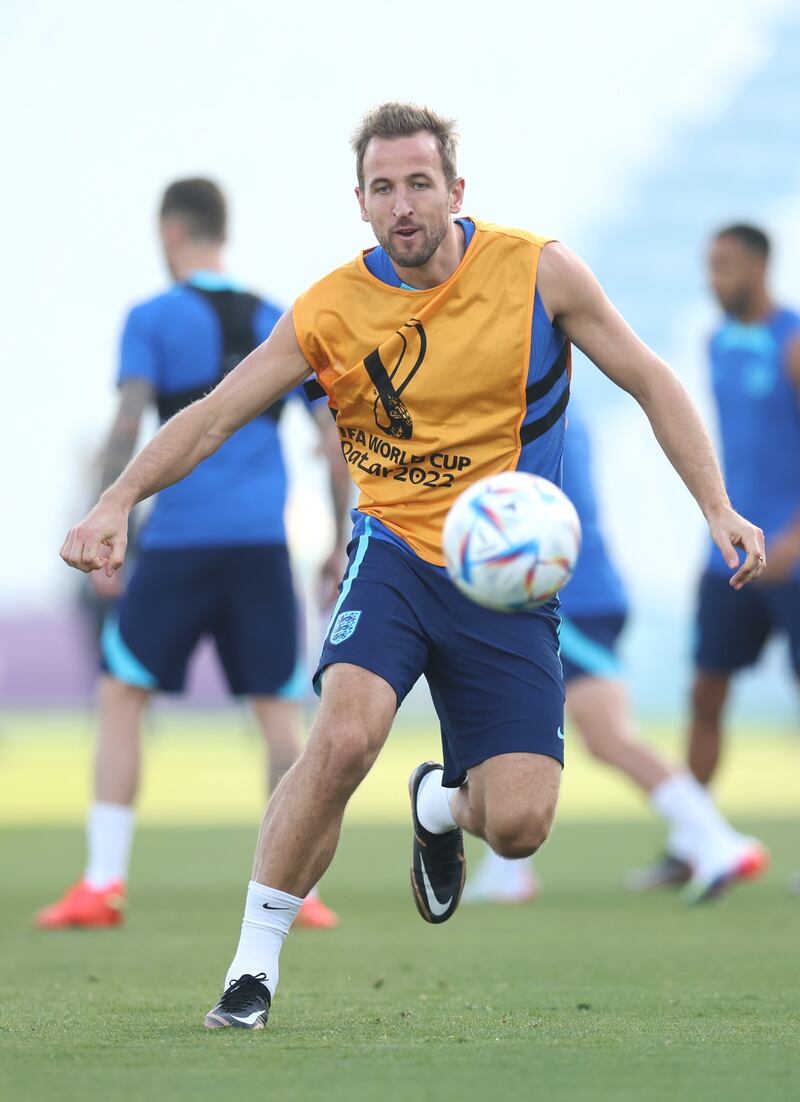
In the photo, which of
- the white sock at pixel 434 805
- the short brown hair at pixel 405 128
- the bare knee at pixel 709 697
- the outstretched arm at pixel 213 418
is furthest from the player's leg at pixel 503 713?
the bare knee at pixel 709 697

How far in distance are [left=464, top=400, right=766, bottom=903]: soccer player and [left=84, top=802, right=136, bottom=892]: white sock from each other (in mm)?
1783

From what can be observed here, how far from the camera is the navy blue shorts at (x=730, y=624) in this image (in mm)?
8523

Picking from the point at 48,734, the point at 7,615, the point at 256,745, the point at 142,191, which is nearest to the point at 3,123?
the point at 142,191

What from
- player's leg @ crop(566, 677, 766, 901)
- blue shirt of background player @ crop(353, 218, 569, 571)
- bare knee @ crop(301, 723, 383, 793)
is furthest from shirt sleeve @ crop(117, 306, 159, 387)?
bare knee @ crop(301, 723, 383, 793)

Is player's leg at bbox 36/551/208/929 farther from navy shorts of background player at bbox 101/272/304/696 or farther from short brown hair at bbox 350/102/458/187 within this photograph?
short brown hair at bbox 350/102/458/187

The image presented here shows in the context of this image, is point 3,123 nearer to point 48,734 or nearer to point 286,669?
point 48,734

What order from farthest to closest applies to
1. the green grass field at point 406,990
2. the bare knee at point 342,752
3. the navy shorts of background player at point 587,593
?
1. the navy shorts of background player at point 587,593
2. the bare knee at point 342,752
3. the green grass field at point 406,990

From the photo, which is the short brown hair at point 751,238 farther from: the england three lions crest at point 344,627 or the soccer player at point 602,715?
the england three lions crest at point 344,627

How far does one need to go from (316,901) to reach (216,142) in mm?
28719

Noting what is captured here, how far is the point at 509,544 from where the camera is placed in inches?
167

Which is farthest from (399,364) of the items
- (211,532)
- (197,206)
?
(197,206)

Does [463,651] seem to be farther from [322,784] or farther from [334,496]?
[334,496]

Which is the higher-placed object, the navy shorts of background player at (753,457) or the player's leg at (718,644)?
the navy shorts of background player at (753,457)

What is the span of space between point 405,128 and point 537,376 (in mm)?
708
